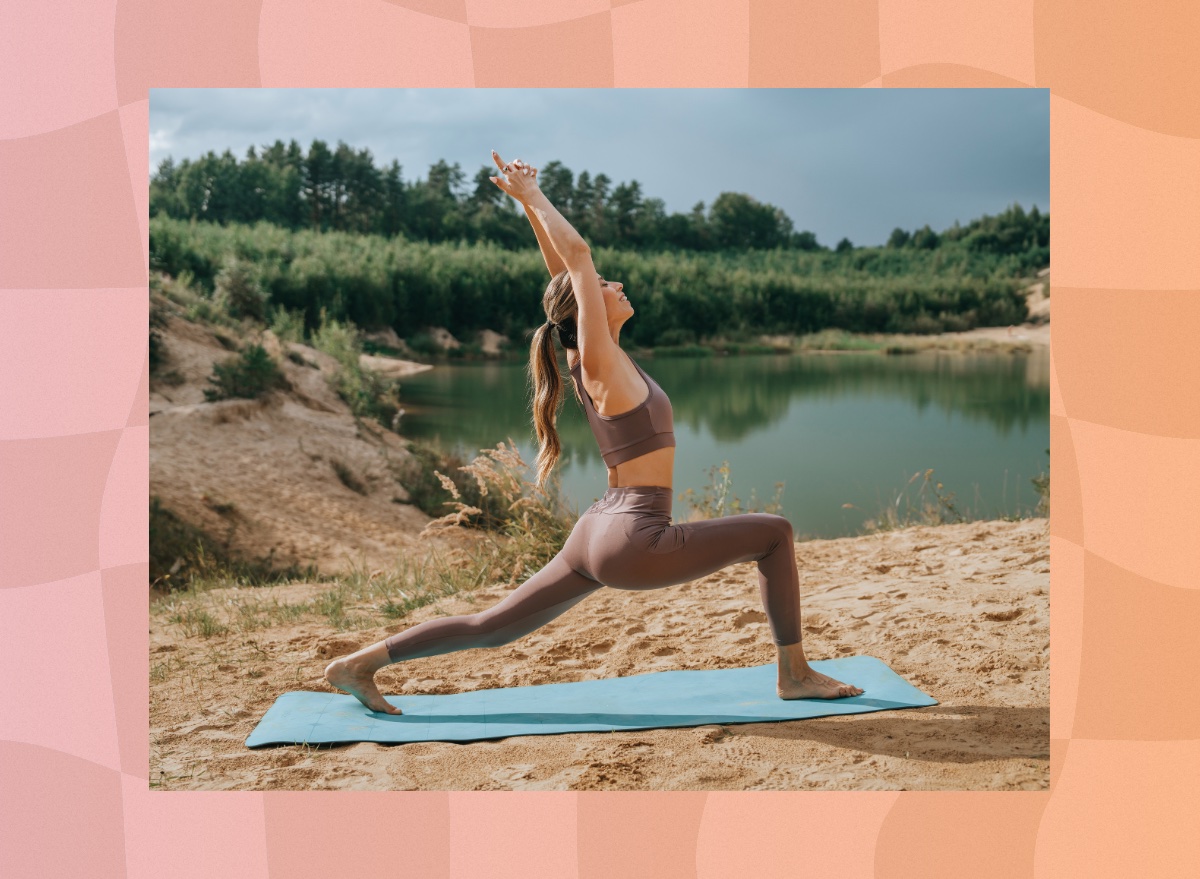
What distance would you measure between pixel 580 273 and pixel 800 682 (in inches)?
60.1

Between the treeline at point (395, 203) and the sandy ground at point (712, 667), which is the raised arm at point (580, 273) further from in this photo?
the treeline at point (395, 203)

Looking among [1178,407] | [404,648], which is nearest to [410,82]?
[404,648]

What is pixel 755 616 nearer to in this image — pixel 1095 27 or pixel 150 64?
pixel 1095 27

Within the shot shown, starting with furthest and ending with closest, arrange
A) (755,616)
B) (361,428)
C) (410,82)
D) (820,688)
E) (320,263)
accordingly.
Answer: (320,263), (361,428), (755,616), (820,688), (410,82)

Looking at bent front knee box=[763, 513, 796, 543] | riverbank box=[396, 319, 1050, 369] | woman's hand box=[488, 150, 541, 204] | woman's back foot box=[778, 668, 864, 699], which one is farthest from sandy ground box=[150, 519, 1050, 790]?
riverbank box=[396, 319, 1050, 369]

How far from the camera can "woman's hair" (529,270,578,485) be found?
3107mm

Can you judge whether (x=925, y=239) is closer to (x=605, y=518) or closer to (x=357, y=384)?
(x=357, y=384)

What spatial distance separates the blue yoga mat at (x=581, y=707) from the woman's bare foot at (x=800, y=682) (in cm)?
2

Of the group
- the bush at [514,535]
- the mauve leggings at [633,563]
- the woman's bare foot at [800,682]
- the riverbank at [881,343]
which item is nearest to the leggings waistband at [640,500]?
the mauve leggings at [633,563]

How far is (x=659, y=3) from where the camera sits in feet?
10.0

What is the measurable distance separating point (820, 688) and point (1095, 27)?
2154 millimetres

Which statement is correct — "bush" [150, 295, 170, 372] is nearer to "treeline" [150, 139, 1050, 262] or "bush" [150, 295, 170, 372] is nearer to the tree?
"treeline" [150, 139, 1050, 262]

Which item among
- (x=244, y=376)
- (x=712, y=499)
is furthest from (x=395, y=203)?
(x=712, y=499)

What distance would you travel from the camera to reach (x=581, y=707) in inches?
135
